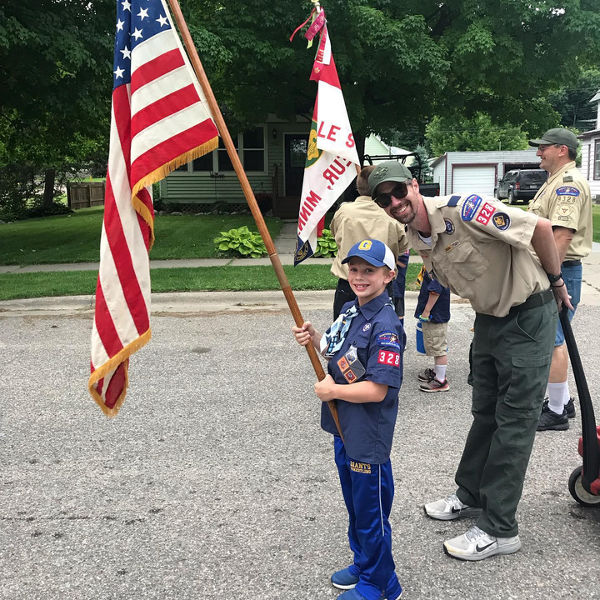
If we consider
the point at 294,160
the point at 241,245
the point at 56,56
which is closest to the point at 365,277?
the point at 241,245

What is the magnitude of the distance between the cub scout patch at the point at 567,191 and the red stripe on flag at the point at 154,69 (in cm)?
274

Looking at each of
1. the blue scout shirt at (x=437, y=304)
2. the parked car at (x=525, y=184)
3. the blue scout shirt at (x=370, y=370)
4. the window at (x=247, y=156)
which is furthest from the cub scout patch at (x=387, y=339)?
the parked car at (x=525, y=184)

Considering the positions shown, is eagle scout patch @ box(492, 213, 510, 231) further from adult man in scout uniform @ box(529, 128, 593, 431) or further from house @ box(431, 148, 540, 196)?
house @ box(431, 148, 540, 196)

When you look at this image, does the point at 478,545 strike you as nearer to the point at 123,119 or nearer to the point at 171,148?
the point at 171,148

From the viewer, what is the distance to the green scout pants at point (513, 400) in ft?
9.48

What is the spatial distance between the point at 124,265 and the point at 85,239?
13649mm

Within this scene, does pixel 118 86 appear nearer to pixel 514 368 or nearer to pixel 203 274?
pixel 514 368

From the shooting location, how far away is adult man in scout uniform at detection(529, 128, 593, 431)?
13.6 feet

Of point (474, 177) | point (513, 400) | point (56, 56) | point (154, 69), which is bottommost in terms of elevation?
point (513, 400)

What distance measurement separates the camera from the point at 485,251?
2.82m

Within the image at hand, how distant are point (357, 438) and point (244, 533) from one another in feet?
3.36

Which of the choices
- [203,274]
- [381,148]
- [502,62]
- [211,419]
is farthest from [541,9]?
[381,148]

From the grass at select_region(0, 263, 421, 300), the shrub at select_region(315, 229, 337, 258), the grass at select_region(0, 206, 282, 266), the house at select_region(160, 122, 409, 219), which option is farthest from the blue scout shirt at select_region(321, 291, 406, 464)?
the house at select_region(160, 122, 409, 219)

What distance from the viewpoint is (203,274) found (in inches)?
406
